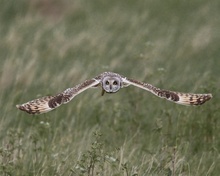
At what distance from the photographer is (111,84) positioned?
683 cm

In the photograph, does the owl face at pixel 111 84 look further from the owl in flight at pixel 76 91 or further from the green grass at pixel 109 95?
the green grass at pixel 109 95

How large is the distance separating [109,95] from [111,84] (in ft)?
16.1

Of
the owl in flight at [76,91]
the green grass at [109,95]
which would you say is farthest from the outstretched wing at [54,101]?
the green grass at [109,95]

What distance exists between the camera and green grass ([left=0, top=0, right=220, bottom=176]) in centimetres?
877

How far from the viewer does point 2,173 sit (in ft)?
26.5

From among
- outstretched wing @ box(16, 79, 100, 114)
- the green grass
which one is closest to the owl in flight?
outstretched wing @ box(16, 79, 100, 114)

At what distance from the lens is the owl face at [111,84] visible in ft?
22.2

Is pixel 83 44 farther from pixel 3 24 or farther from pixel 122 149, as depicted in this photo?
pixel 122 149

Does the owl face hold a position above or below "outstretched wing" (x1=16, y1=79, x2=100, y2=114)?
above

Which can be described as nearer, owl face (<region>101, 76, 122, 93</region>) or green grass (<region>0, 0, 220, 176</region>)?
owl face (<region>101, 76, 122, 93</region>)

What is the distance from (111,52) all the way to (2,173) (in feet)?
22.0

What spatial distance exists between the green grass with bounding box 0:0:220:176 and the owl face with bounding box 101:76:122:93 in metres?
0.86

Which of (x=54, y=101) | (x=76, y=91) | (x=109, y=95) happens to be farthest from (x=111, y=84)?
(x=109, y=95)

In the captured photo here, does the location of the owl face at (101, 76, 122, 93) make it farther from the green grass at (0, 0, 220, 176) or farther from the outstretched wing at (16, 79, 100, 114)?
the green grass at (0, 0, 220, 176)
